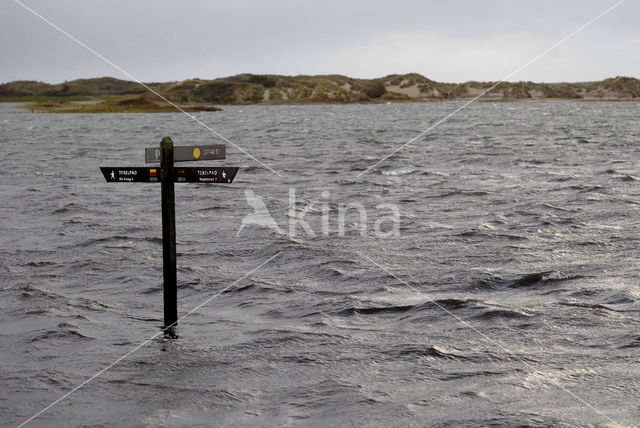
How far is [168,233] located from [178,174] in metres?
0.85

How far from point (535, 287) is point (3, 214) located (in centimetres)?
1536

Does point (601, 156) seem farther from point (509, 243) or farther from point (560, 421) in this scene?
point (560, 421)

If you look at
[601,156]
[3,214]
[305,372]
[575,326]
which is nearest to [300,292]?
[305,372]

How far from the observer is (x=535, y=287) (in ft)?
40.7

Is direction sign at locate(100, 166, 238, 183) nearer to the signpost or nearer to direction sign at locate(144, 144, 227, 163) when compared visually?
the signpost

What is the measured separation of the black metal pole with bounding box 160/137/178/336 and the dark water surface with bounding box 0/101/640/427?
382 millimetres

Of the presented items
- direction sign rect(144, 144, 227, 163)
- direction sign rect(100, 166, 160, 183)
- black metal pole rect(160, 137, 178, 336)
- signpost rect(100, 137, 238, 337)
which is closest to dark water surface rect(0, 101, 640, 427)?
black metal pole rect(160, 137, 178, 336)

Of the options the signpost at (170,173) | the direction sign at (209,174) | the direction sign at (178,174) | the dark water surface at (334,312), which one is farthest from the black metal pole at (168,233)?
the dark water surface at (334,312)

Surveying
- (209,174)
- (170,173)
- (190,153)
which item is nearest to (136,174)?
(170,173)

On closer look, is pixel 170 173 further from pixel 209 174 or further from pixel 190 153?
pixel 209 174

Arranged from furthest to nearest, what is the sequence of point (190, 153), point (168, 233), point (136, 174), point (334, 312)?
point (334, 312) → point (168, 233) → point (136, 174) → point (190, 153)

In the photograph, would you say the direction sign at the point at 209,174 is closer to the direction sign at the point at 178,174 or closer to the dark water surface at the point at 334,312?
the direction sign at the point at 178,174

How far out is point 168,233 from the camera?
9.76 m

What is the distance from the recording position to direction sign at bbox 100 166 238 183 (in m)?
9.26
